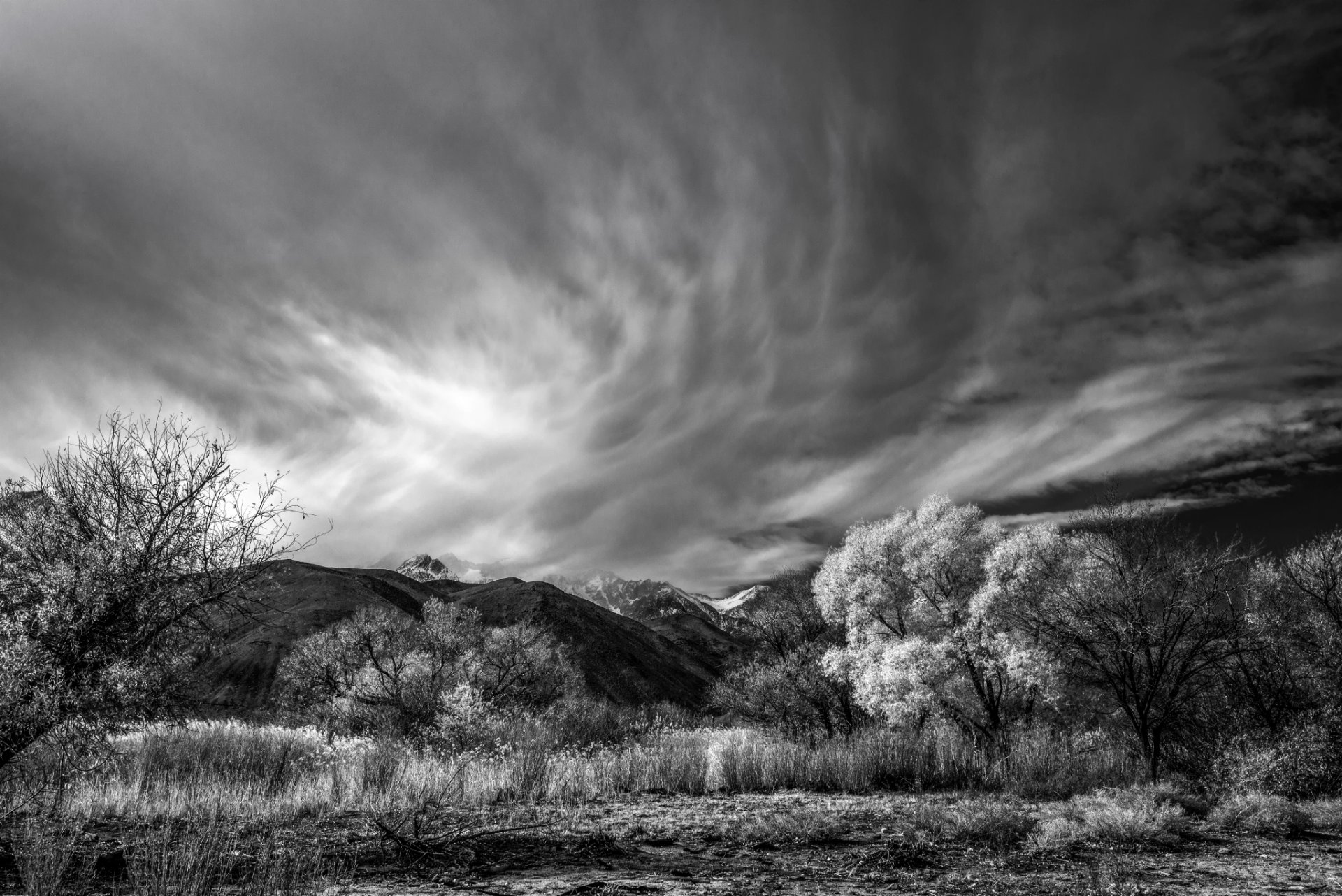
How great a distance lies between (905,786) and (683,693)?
523ft

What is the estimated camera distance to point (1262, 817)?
11328 millimetres

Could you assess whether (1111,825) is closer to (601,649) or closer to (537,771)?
(537,771)

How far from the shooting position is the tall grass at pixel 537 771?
1247 centimetres

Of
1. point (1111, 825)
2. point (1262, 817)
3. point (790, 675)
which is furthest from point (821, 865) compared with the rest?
point (790, 675)

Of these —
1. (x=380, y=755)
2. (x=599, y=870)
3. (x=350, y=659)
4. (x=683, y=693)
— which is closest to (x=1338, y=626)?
(x=599, y=870)

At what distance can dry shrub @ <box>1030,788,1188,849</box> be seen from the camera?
9.80 m

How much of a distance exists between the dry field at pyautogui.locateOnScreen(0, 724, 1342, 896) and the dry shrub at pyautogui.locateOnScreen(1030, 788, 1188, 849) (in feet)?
0.14

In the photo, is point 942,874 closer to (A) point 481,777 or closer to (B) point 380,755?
(A) point 481,777

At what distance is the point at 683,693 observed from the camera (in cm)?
16650

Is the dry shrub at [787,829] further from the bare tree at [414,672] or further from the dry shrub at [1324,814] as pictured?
the bare tree at [414,672]

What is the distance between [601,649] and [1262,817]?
167 metres

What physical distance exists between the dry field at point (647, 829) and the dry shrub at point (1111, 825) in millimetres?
44

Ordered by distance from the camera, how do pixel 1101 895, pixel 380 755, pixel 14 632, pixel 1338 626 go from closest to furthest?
pixel 1101 895 < pixel 14 632 < pixel 380 755 < pixel 1338 626

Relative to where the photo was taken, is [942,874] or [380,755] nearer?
[942,874]
